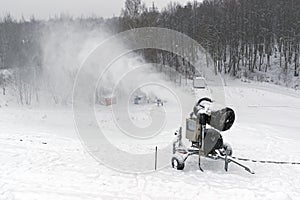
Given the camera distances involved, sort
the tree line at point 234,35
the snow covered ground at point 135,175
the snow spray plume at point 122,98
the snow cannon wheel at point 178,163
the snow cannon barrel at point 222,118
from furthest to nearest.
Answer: the tree line at point 234,35, the snow spray plume at point 122,98, the snow cannon wheel at point 178,163, the snow cannon barrel at point 222,118, the snow covered ground at point 135,175

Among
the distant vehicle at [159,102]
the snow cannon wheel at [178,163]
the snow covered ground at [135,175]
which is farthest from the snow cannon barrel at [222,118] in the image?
the distant vehicle at [159,102]

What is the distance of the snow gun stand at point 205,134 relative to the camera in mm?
7355

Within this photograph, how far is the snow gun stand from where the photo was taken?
736 cm

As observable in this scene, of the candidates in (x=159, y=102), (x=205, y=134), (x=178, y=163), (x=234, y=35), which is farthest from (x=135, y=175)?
(x=234, y=35)

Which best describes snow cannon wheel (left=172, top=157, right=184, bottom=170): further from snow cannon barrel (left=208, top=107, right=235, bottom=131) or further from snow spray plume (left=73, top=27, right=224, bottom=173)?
snow cannon barrel (left=208, top=107, right=235, bottom=131)

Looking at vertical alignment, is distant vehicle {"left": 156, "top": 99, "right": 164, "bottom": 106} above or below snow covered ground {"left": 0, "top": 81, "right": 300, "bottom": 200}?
above

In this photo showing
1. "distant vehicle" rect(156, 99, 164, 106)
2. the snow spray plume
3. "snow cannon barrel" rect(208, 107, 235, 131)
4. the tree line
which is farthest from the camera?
the tree line

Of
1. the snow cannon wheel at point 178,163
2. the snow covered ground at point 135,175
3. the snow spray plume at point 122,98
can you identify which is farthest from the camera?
the snow spray plume at point 122,98

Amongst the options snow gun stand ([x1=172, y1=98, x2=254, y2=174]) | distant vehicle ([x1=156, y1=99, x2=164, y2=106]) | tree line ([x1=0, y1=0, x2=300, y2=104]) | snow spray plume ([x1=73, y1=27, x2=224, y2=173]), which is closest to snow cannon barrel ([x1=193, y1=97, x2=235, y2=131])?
snow gun stand ([x1=172, y1=98, x2=254, y2=174])

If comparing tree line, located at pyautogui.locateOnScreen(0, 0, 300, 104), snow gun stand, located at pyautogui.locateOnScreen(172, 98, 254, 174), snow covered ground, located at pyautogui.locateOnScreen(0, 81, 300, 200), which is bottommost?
snow covered ground, located at pyautogui.locateOnScreen(0, 81, 300, 200)

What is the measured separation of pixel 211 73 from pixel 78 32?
1661cm

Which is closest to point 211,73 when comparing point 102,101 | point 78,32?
point 78,32

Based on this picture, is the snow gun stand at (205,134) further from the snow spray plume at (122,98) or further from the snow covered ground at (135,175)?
the snow spray plume at (122,98)

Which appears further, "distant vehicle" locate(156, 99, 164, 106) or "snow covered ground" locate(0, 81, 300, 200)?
"distant vehicle" locate(156, 99, 164, 106)
